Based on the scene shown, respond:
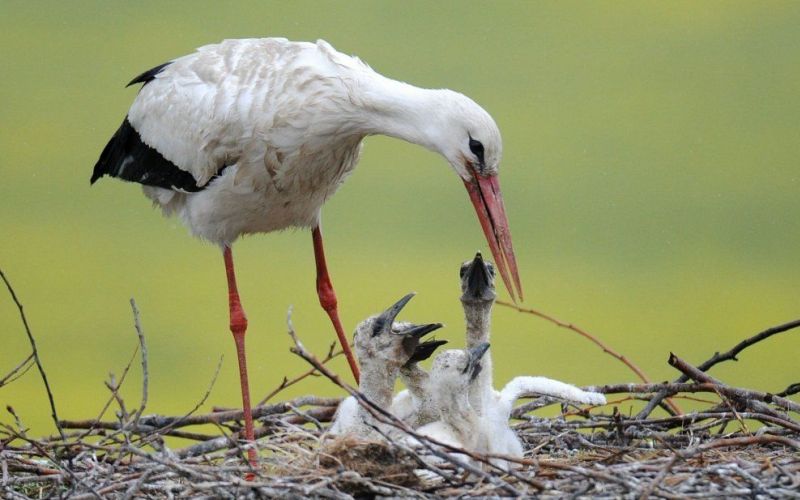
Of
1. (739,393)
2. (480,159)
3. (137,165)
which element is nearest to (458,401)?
(480,159)

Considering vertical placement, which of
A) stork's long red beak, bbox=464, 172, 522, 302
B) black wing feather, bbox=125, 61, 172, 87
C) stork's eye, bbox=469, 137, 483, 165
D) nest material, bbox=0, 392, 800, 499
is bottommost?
nest material, bbox=0, 392, 800, 499

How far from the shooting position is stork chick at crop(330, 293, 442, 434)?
3.80 meters

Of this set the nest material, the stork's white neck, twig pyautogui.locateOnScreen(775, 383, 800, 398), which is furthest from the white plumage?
twig pyautogui.locateOnScreen(775, 383, 800, 398)

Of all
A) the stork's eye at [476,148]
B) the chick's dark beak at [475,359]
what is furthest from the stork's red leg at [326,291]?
the stork's eye at [476,148]

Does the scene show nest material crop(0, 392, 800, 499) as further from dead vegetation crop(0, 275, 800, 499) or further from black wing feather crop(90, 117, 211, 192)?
black wing feather crop(90, 117, 211, 192)

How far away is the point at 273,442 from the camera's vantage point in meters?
3.69

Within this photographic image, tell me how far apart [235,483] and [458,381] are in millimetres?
748

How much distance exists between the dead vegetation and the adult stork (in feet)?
1.74

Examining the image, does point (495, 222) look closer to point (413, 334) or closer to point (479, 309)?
point (479, 309)

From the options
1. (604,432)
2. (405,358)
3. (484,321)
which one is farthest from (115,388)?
(604,432)

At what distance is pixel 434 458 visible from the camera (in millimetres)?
3588

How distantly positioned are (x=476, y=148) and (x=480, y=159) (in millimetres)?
34

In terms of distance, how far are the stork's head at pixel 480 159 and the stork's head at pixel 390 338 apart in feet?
0.87

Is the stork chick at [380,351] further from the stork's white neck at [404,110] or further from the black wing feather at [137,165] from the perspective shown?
the black wing feather at [137,165]
